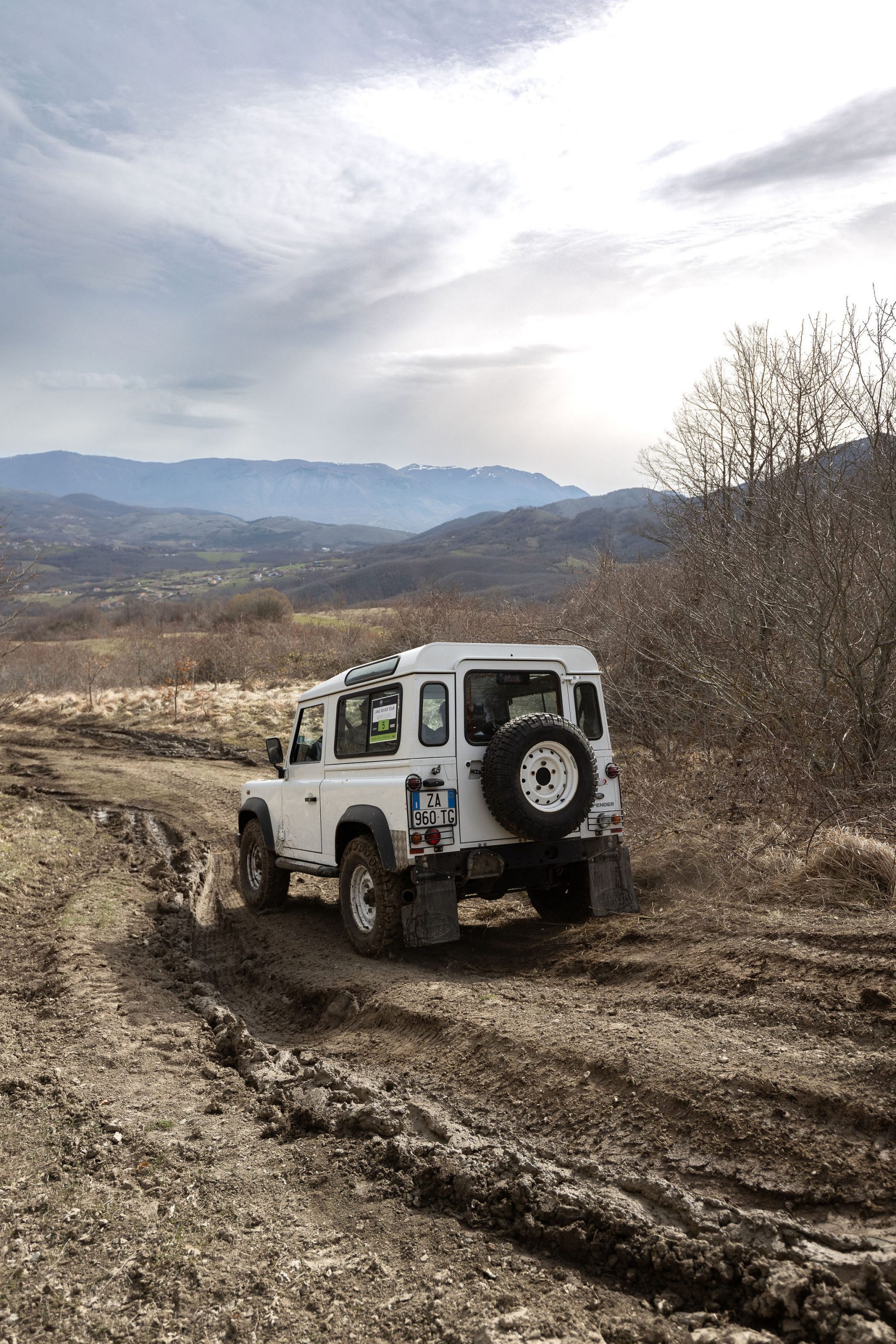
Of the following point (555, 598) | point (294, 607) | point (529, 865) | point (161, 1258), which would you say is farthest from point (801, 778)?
point (294, 607)

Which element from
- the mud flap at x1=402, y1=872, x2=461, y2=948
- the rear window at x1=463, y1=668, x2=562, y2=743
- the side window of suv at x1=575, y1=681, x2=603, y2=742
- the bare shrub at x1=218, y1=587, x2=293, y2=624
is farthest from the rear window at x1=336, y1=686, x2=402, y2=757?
the bare shrub at x1=218, y1=587, x2=293, y2=624

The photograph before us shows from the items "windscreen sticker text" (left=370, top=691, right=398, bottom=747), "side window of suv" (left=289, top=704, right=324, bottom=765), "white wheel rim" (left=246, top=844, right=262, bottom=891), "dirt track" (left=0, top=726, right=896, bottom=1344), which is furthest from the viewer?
"white wheel rim" (left=246, top=844, right=262, bottom=891)

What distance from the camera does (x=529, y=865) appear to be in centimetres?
655

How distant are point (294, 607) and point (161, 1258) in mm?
58533

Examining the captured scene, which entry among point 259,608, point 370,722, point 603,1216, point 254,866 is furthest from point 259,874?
point 259,608

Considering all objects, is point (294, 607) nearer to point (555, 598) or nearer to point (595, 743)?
point (555, 598)

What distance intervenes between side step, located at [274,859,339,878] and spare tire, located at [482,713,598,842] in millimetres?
1822

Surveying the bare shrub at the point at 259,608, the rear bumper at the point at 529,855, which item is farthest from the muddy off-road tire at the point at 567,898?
the bare shrub at the point at 259,608

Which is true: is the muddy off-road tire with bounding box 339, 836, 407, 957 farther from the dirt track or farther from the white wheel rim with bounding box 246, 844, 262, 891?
the white wheel rim with bounding box 246, 844, 262, 891

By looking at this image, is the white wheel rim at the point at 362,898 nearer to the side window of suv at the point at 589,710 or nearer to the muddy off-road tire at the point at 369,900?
the muddy off-road tire at the point at 369,900

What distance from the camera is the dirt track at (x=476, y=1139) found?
2.82 meters

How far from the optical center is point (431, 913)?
6.26 metres

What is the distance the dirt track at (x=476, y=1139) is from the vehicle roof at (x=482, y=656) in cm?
212

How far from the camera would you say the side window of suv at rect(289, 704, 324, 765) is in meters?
8.05
